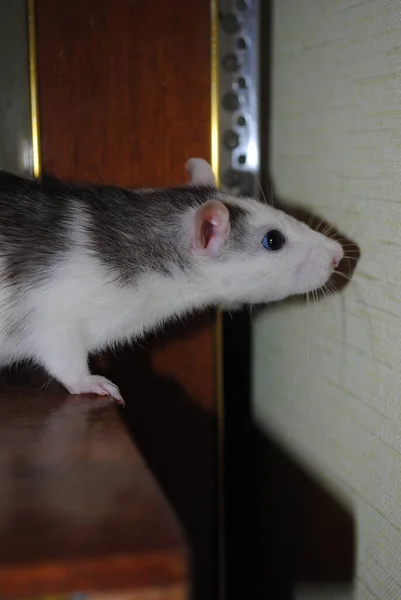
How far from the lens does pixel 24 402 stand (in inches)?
48.2

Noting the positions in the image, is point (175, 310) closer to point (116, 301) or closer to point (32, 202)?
point (116, 301)

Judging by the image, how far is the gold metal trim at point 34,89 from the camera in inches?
66.4

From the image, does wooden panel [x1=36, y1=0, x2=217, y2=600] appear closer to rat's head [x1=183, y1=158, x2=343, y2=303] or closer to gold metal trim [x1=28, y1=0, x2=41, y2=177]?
gold metal trim [x1=28, y1=0, x2=41, y2=177]

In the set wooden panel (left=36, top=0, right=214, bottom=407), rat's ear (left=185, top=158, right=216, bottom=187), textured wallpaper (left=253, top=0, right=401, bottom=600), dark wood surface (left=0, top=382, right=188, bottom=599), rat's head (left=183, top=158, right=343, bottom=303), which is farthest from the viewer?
wooden panel (left=36, top=0, right=214, bottom=407)

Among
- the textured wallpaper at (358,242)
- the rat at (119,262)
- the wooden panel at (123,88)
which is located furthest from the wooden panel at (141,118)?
the rat at (119,262)

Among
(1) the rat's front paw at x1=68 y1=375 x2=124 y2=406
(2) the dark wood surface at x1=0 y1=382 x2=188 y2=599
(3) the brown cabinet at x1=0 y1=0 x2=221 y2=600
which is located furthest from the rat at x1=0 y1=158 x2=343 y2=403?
(2) the dark wood surface at x1=0 y1=382 x2=188 y2=599

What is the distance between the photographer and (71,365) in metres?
1.34

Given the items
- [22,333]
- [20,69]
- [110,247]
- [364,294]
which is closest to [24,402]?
[22,333]

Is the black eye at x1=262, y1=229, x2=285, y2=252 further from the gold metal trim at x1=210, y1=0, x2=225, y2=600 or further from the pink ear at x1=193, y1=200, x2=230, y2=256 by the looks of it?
the gold metal trim at x1=210, y1=0, x2=225, y2=600

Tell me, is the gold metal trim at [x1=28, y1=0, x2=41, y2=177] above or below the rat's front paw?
above

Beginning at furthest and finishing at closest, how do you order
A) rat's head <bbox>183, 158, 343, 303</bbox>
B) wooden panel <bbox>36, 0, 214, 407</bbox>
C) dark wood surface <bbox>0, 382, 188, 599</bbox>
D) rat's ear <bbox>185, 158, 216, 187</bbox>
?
1. wooden panel <bbox>36, 0, 214, 407</bbox>
2. rat's ear <bbox>185, 158, 216, 187</bbox>
3. rat's head <bbox>183, 158, 343, 303</bbox>
4. dark wood surface <bbox>0, 382, 188, 599</bbox>

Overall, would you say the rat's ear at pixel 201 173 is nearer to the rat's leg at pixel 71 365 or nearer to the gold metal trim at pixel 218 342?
the gold metal trim at pixel 218 342

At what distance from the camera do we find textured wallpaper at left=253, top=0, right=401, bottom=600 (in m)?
1.27

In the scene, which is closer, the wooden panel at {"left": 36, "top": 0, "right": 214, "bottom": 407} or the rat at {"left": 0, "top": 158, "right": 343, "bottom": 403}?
the rat at {"left": 0, "top": 158, "right": 343, "bottom": 403}
